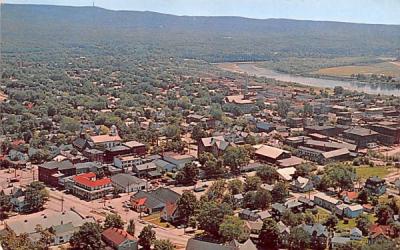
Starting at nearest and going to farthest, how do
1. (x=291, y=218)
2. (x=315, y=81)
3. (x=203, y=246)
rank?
(x=203, y=246), (x=291, y=218), (x=315, y=81)

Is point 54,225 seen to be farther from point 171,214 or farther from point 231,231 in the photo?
point 231,231

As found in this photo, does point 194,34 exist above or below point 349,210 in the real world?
above

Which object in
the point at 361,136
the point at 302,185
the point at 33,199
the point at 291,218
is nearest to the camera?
the point at 291,218

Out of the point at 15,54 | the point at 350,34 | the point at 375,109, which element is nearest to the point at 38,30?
the point at 15,54

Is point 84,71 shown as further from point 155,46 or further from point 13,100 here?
point 155,46

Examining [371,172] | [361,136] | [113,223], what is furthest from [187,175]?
[361,136]

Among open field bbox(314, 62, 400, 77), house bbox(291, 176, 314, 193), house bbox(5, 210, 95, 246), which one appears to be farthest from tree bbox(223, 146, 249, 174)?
open field bbox(314, 62, 400, 77)

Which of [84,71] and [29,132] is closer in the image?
[29,132]
